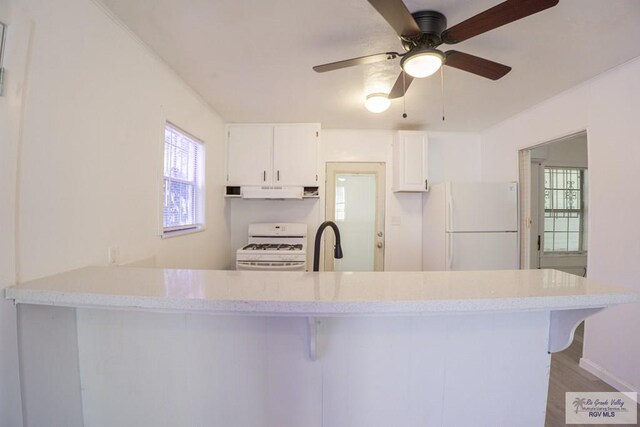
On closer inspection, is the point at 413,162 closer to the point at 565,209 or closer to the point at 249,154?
the point at 249,154

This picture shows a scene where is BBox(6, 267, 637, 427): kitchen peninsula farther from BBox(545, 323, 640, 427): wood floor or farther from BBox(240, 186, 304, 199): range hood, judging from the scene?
BBox(240, 186, 304, 199): range hood

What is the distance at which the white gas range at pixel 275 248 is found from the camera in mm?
2526

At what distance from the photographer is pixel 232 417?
924 mm

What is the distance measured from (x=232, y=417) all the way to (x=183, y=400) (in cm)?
20

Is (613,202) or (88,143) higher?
(88,143)

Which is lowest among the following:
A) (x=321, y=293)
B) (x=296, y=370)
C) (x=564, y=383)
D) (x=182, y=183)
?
(x=564, y=383)

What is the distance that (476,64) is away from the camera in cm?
137

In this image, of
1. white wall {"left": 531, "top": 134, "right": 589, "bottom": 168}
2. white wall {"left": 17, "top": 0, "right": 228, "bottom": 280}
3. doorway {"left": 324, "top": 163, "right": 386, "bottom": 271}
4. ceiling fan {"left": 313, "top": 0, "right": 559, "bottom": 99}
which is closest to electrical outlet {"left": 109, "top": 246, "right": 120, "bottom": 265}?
white wall {"left": 17, "top": 0, "right": 228, "bottom": 280}

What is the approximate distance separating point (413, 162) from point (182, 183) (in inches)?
102

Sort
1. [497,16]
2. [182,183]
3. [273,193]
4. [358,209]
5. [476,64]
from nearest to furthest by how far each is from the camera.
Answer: [497,16] → [476,64] → [182,183] → [273,193] → [358,209]

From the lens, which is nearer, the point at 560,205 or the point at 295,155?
the point at 295,155

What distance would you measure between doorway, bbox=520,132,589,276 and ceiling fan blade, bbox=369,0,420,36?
3.37 metres

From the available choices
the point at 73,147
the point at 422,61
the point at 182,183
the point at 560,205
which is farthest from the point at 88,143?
the point at 560,205

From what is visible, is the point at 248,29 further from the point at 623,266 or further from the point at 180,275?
Result: the point at 623,266
